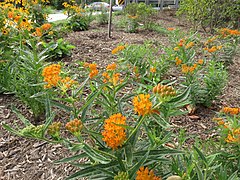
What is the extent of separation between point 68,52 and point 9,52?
1563 mm

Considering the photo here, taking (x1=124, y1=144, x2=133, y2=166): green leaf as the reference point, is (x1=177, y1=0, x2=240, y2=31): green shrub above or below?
above

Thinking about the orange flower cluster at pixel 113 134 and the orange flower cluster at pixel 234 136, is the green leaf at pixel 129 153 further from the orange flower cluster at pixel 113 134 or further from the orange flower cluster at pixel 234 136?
the orange flower cluster at pixel 234 136

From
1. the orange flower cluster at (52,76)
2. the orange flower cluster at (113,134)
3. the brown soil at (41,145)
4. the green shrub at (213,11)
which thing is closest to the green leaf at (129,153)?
the orange flower cluster at (113,134)

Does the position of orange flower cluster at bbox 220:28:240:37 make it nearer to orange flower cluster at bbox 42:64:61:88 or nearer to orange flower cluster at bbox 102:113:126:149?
orange flower cluster at bbox 42:64:61:88

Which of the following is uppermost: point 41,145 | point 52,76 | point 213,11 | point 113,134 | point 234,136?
point 213,11

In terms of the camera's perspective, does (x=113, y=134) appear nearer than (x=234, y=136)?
Yes

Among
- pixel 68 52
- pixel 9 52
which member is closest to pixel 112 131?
pixel 9 52

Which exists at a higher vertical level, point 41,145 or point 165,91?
point 165,91

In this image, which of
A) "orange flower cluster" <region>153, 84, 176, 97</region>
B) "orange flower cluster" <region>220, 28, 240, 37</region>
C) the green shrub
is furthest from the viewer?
the green shrub

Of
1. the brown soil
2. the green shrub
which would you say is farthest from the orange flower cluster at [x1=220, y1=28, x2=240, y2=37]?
the green shrub

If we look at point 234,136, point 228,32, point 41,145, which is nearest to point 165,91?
point 234,136

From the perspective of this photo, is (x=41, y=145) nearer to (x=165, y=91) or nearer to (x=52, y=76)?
(x=52, y=76)

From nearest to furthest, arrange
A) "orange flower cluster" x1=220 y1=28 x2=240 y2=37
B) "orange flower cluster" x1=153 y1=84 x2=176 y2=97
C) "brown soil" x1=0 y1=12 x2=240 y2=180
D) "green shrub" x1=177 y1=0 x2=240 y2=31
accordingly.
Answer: "orange flower cluster" x1=153 y1=84 x2=176 y2=97
"brown soil" x1=0 y1=12 x2=240 y2=180
"orange flower cluster" x1=220 y1=28 x2=240 y2=37
"green shrub" x1=177 y1=0 x2=240 y2=31

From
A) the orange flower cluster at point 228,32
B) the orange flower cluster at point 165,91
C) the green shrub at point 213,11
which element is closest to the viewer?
the orange flower cluster at point 165,91
